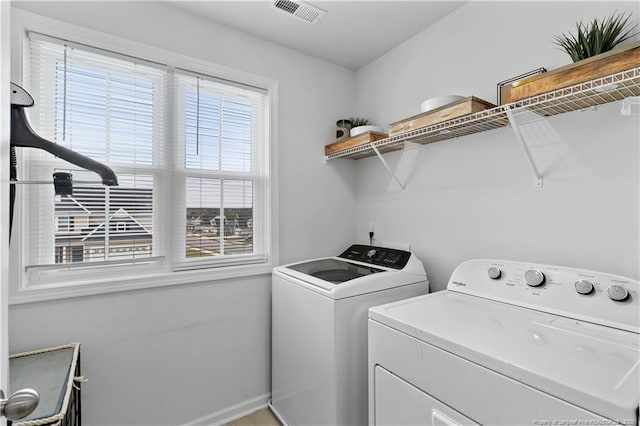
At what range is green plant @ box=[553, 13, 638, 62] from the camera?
4.00ft

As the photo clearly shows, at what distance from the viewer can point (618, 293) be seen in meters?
1.16

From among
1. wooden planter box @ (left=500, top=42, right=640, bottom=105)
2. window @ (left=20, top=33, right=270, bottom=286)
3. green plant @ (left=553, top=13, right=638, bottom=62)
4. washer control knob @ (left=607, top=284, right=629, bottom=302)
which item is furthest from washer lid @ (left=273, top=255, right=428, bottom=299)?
green plant @ (left=553, top=13, right=638, bottom=62)

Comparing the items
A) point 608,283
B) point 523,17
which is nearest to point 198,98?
point 523,17

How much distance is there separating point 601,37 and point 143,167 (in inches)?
88.2

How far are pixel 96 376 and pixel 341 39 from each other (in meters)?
2.53

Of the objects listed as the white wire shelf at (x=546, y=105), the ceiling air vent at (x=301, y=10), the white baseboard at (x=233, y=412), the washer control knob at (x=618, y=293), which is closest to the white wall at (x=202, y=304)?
the white baseboard at (x=233, y=412)

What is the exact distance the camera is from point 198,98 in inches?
79.0

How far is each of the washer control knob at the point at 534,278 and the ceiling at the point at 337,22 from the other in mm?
1567

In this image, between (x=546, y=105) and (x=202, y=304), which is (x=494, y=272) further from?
(x=202, y=304)

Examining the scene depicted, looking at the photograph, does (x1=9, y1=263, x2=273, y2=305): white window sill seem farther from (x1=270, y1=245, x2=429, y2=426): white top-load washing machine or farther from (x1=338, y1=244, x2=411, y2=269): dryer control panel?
(x1=338, y1=244, x2=411, y2=269): dryer control panel

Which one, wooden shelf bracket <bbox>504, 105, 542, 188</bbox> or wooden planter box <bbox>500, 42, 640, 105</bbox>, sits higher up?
wooden planter box <bbox>500, 42, 640, 105</bbox>

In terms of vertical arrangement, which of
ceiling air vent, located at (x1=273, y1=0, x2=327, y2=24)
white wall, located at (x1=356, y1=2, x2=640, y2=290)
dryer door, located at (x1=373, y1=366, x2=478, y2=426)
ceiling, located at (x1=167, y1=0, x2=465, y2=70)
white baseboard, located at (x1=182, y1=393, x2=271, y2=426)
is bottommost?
white baseboard, located at (x1=182, y1=393, x2=271, y2=426)

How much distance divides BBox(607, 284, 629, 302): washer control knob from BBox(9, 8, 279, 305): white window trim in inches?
68.9

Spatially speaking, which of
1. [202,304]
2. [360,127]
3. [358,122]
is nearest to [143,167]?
[202,304]
